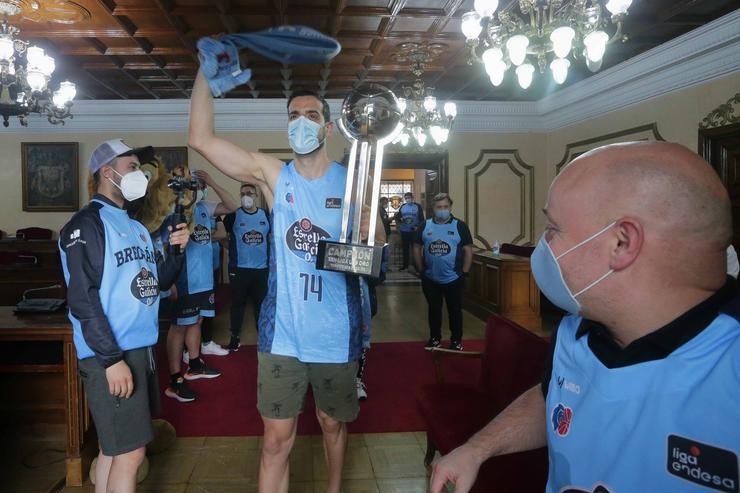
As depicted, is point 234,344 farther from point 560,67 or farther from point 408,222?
point 408,222

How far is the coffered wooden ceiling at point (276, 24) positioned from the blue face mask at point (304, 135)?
3.66m

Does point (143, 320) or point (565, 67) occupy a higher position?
point (565, 67)

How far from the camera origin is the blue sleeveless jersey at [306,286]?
1904 millimetres

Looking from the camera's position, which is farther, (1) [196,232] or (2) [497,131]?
(2) [497,131]

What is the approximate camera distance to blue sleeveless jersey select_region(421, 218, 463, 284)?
4953 millimetres

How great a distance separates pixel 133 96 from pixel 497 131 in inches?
269

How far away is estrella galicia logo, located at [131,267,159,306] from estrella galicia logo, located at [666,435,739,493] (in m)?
1.79

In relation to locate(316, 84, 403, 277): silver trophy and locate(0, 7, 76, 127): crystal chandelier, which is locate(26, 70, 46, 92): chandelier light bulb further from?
locate(316, 84, 403, 277): silver trophy

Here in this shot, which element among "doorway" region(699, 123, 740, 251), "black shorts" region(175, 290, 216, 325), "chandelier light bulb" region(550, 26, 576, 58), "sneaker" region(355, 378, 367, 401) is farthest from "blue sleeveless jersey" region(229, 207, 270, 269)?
"doorway" region(699, 123, 740, 251)

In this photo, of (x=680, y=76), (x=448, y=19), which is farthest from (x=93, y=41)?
(x=680, y=76)

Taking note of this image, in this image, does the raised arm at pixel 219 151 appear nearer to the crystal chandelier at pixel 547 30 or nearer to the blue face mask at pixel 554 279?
the blue face mask at pixel 554 279

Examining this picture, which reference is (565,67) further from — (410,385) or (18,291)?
(18,291)

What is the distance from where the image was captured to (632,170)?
87 cm

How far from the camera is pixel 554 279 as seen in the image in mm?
1018
